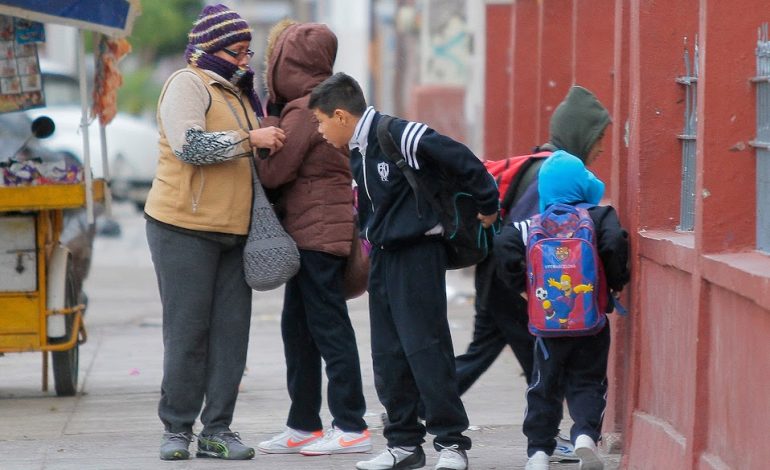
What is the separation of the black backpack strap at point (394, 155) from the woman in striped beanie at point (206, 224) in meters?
0.59

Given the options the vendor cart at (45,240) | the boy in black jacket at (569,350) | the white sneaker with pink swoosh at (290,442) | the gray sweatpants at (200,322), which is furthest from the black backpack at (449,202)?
the vendor cart at (45,240)

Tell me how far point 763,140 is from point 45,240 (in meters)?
4.30

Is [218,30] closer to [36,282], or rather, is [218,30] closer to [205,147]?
[205,147]

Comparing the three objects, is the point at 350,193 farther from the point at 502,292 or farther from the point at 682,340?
the point at 682,340

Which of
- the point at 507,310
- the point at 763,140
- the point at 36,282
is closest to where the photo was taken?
the point at 763,140

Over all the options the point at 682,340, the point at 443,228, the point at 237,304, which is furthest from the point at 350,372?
the point at 682,340

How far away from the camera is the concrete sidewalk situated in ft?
21.9

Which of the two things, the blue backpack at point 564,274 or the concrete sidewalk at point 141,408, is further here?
Answer: the concrete sidewalk at point 141,408

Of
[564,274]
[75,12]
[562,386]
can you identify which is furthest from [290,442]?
[75,12]

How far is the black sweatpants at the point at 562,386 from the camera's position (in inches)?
235

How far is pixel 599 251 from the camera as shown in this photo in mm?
5891

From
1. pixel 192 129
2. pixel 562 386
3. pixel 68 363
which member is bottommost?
pixel 68 363

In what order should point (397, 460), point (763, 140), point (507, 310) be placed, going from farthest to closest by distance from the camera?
point (507, 310) < point (397, 460) < point (763, 140)

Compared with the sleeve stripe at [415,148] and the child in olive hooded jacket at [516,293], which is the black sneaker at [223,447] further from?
the sleeve stripe at [415,148]
